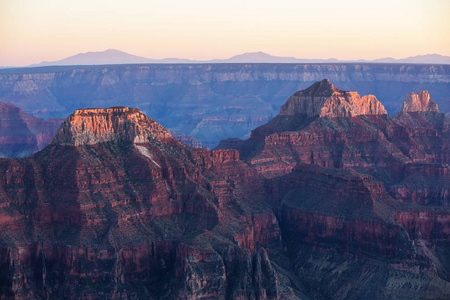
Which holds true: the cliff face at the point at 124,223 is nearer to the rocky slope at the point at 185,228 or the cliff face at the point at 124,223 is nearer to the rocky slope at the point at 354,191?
the rocky slope at the point at 185,228

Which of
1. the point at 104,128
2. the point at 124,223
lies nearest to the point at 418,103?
the point at 104,128

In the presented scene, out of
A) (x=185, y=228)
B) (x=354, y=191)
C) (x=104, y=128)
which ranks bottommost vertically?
(x=185, y=228)

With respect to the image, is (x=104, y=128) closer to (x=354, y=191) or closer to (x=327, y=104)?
(x=354, y=191)

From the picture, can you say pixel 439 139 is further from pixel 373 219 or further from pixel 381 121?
pixel 373 219

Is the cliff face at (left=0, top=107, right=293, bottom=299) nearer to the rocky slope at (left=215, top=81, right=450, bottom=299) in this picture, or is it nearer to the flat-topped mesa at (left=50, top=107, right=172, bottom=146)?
the flat-topped mesa at (left=50, top=107, right=172, bottom=146)

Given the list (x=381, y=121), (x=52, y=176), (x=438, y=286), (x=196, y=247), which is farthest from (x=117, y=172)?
(x=381, y=121)

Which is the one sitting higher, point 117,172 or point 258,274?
point 117,172
